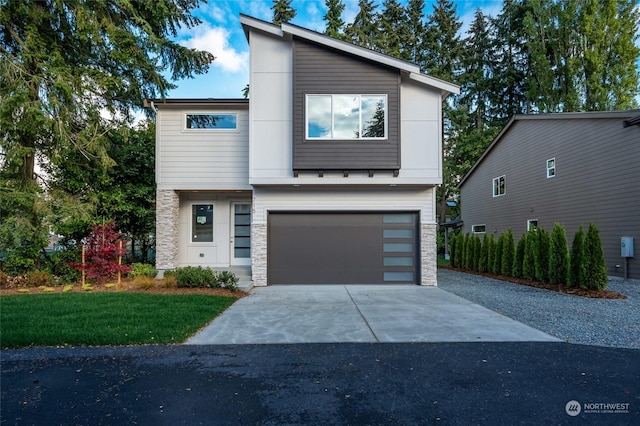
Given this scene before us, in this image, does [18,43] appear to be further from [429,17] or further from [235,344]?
[429,17]

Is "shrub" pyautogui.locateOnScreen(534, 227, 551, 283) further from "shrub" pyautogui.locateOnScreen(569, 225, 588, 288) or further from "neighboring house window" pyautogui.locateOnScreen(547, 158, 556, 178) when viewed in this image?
"neighboring house window" pyautogui.locateOnScreen(547, 158, 556, 178)

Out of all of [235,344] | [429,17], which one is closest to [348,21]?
[429,17]

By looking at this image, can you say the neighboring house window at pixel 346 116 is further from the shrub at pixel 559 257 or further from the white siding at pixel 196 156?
the shrub at pixel 559 257

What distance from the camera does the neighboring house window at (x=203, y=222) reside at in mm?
11258

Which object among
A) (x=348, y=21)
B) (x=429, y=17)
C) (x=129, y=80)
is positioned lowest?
(x=129, y=80)

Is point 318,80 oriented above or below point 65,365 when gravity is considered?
above

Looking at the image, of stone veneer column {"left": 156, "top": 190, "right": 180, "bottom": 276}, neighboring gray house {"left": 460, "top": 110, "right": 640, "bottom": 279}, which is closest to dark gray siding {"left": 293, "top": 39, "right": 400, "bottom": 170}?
stone veneer column {"left": 156, "top": 190, "right": 180, "bottom": 276}

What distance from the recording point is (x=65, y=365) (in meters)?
3.79

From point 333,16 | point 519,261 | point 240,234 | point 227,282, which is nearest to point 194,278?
point 227,282

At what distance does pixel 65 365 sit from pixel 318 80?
7974 millimetres

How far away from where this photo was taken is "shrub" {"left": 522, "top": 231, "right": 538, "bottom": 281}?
1047cm

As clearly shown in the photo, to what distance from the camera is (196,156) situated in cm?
1041

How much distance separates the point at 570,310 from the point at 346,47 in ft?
25.5

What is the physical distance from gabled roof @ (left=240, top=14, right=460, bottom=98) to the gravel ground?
5.44 metres
